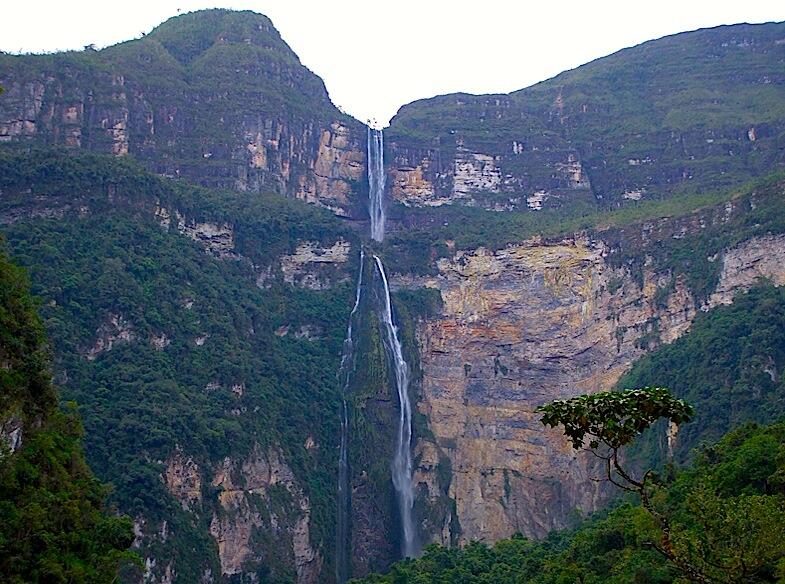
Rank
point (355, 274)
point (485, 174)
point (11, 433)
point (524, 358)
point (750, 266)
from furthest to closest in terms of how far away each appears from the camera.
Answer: point (485, 174)
point (355, 274)
point (524, 358)
point (750, 266)
point (11, 433)

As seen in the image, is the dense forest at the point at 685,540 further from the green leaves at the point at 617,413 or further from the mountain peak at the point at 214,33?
the mountain peak at the point at 214,33

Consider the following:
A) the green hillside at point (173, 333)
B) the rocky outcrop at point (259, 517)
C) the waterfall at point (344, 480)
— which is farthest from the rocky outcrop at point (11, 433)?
the waterfall at point (344, 480)

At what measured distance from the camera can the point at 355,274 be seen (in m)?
47.2

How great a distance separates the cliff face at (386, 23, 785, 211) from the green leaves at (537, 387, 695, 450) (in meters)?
42.1

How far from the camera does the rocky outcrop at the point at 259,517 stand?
33281mm

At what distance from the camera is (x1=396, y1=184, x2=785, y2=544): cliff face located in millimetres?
40438

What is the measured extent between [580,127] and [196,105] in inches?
871

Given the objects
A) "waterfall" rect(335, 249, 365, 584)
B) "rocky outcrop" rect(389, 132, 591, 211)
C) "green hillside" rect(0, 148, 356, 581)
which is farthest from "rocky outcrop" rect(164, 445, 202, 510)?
"rocky outcrop" rect(389, 132, 591, 211)

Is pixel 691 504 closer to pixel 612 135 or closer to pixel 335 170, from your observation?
pixel 335 170

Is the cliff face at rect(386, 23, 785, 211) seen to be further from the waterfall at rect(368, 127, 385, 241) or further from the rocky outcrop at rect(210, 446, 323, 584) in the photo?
the rocky outcrop at rect(210, 446, 323, 584)

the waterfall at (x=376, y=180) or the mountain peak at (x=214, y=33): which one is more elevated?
the mountain peak at (x=214, y=33)

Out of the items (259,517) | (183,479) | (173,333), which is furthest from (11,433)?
(173,333)

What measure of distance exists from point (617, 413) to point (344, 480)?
3167 centimetres

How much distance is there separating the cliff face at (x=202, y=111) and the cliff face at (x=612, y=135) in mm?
4199
